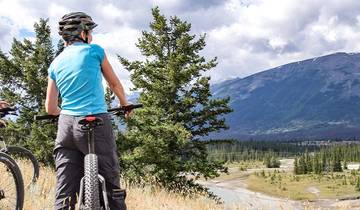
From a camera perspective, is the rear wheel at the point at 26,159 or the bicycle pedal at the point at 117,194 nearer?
the bicycle pedal at the point at 117,194

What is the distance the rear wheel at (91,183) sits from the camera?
4.96 m

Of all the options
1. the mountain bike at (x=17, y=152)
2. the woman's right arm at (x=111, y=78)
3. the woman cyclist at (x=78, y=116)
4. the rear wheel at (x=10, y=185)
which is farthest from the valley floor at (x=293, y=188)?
the woman cyclist at (x=78, y=116)

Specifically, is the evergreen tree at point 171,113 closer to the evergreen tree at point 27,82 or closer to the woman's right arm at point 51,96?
the evergreen tree at point 27,82

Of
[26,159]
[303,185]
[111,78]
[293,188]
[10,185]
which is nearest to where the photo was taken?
[111,78]

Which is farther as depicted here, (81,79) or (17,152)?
(17,152)

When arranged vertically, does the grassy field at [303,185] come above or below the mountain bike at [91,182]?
below

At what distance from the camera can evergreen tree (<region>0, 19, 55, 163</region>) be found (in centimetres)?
3747

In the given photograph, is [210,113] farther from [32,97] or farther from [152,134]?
[32,97]

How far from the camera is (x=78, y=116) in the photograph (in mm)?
5527

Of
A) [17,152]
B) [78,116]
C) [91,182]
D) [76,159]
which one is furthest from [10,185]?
[17,152]

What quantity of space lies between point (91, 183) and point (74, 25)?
1890 millimetres

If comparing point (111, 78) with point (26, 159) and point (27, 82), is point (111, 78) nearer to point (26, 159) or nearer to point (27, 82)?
point (26, 159)

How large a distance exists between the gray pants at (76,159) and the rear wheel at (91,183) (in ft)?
0.87

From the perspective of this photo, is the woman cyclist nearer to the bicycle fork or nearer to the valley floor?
the bicycle fork
